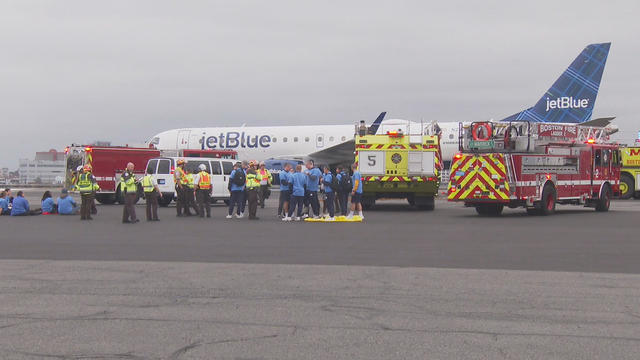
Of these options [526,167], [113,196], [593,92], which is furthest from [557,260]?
[593,92]

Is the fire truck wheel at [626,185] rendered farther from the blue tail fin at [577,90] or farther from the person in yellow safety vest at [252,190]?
the person in yellow safety vest at [252,190]

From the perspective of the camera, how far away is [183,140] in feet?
163

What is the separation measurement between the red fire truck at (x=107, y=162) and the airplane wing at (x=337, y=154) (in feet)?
41.6

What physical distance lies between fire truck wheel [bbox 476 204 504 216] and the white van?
33.8 feet

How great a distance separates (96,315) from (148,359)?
1.93 meters

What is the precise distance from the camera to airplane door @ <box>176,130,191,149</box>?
49.4 m

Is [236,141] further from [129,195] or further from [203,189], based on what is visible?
[129,195]

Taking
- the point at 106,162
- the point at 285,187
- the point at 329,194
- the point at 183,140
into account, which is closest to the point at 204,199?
the point at 285,187

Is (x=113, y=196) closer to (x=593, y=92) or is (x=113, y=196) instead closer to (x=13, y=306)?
(x=593, y=92)

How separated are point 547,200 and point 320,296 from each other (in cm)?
1699

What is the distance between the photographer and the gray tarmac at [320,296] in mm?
6574

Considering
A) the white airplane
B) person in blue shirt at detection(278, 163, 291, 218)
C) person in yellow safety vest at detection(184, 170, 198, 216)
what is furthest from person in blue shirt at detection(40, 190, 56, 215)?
the white airplane

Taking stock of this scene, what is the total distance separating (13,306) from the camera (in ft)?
27.3

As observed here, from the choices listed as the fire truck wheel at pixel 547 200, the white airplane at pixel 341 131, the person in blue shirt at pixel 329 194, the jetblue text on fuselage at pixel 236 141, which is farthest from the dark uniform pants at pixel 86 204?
the jetblue text on fuselage at pixel 236 141
